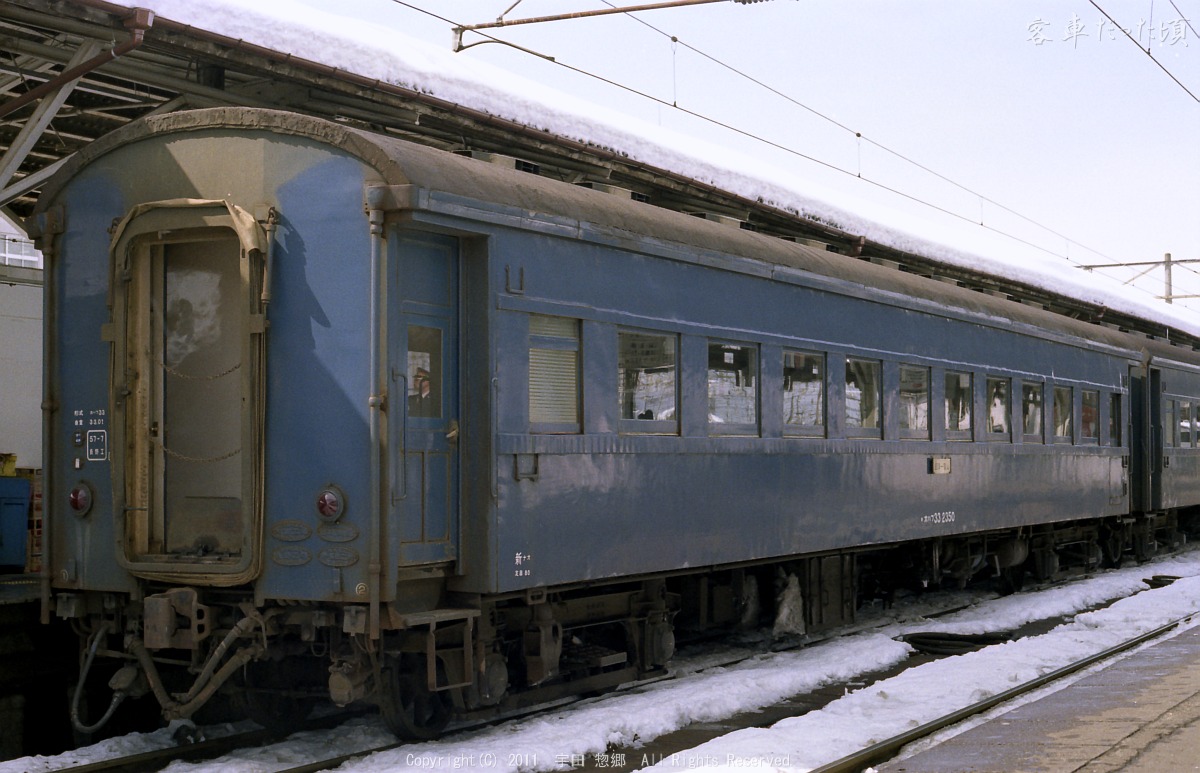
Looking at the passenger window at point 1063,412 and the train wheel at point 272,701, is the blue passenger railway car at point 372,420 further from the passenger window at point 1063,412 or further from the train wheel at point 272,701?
the passenger window at point 1063,412

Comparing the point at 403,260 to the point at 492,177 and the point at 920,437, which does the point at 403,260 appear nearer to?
the point at 492,177

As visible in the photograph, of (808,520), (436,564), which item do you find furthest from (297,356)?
(808,520)

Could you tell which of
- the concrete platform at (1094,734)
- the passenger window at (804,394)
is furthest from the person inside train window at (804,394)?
the concrete platform at (1094,734)

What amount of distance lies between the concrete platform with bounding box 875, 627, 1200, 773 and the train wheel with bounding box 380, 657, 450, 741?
2474 millimetres

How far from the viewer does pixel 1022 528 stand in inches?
605

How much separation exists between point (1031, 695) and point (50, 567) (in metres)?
6.29

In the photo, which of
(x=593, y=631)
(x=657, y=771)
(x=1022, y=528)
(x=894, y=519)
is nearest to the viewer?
(x=657, y=771)

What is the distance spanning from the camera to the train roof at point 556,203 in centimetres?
686

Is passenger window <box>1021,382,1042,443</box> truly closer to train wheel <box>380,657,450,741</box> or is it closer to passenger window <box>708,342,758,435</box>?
passenger window <box>708,342,758,435</box>

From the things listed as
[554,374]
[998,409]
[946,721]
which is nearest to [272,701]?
[554,374]

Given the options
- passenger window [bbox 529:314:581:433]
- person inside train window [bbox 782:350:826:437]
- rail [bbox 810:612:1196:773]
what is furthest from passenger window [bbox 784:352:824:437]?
passenger window [bbox 529:314:581:433]

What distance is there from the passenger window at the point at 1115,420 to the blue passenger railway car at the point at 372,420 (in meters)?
9.79

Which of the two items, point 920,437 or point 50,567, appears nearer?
point 50,567

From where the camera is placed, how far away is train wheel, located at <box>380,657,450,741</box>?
7.11 metres
